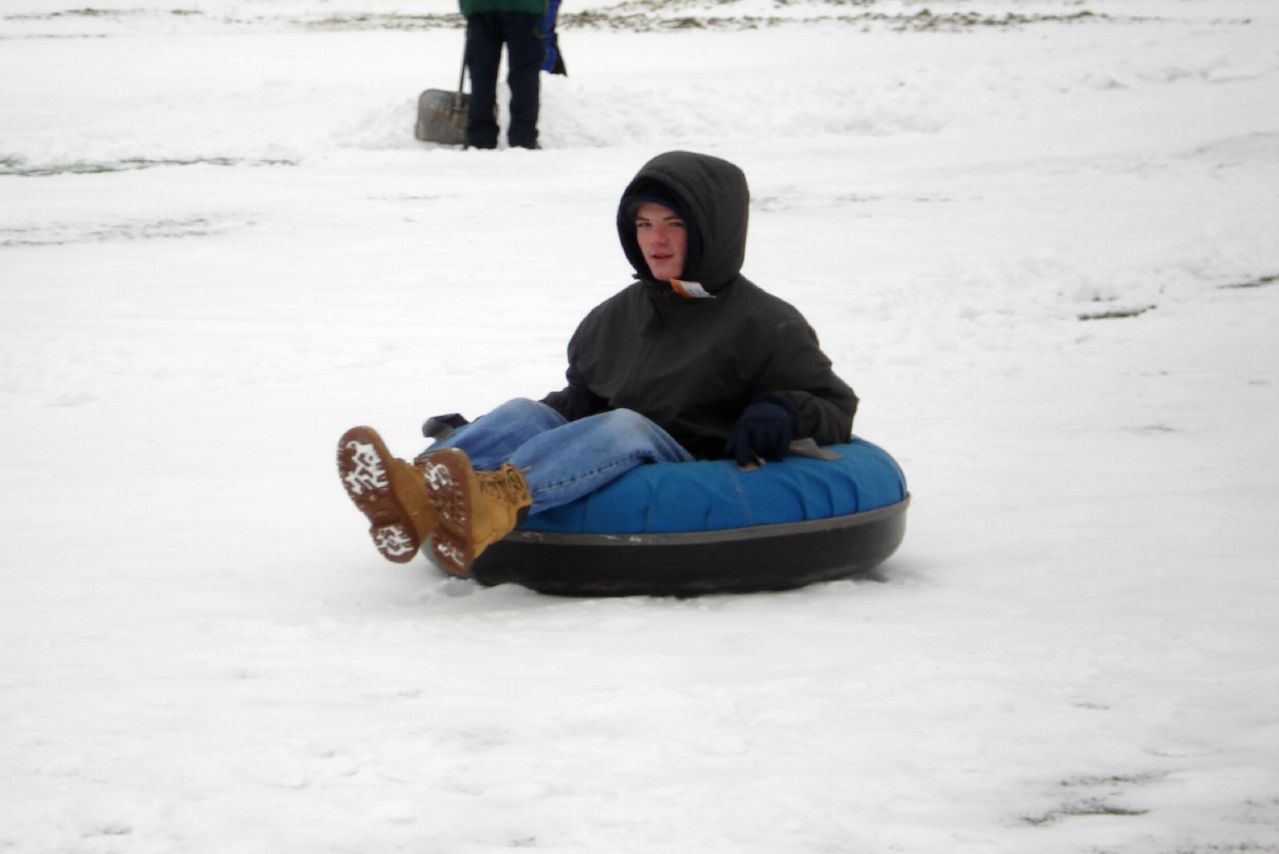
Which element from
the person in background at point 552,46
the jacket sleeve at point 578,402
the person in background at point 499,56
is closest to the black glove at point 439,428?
the jacket sleeve at point 578,402

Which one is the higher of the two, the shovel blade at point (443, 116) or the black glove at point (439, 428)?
the shovel blade at point (443, 116)

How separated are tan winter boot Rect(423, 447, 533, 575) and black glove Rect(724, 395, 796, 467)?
1.73 feet

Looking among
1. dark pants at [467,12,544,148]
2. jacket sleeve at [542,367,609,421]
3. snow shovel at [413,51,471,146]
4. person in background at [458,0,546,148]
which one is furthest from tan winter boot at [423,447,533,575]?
snow shovel at [413,51,471,146]

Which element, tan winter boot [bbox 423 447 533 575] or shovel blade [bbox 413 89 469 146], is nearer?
tan winter boot [bbox 423 447 533 575]

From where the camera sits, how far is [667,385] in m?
3.82

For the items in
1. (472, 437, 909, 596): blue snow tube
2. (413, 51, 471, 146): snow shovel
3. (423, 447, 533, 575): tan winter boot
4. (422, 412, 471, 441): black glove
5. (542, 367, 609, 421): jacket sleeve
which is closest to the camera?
(423, 447, 533, 575): tan winter boot

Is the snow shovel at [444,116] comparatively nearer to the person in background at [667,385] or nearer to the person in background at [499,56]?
the person in background at [499,56]

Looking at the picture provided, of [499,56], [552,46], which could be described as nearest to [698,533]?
[499,56]

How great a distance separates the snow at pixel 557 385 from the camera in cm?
238

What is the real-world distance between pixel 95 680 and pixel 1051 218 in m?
7.10

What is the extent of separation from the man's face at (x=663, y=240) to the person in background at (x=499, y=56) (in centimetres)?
708

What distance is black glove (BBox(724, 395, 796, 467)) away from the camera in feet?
11.7

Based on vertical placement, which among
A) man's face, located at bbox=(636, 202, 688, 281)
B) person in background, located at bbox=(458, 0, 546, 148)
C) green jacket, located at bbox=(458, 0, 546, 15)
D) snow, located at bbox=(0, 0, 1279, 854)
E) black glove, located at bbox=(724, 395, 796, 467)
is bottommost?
snow, located at bbox=(0, 0, 1279, 854)

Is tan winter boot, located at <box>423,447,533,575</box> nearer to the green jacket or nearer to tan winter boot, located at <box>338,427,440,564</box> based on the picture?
tan winter boot, located at <box>338,427,440,564</box>
